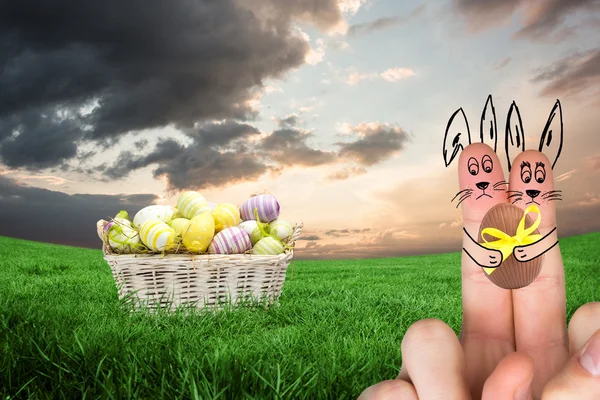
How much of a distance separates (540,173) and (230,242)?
2069 millimetres

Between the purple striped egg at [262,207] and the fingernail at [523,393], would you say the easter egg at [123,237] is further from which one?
the fingernail at [523,393]

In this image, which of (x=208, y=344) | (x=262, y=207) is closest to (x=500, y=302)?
(x=208, y=344)

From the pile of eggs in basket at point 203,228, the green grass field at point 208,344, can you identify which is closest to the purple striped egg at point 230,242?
the pile of eggs in basket at point 203,228

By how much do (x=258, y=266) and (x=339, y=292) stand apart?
114cm

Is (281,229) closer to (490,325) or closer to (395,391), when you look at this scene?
(490,325)

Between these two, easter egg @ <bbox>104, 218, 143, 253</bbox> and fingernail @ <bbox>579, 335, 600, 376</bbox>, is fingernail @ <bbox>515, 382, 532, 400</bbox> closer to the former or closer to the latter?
fingernail @ <bbox>579, 335, 600, 376</bbox>

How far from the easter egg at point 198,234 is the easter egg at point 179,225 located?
5 centimetres

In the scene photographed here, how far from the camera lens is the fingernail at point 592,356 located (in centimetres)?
88

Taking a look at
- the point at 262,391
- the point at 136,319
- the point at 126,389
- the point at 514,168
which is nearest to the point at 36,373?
the point at 126,389

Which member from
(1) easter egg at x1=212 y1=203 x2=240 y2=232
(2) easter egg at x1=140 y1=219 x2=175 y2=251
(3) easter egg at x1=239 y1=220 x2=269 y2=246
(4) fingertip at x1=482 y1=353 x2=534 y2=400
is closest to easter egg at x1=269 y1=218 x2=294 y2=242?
(3) easter egg at x1=239 y1=220 x2=269 y2=246

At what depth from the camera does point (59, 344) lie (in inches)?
79.0

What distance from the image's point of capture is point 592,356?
2.90 ft

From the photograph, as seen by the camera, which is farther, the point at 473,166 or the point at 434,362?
the point at 473,166

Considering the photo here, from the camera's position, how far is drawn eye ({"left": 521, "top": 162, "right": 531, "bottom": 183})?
1188 mm
